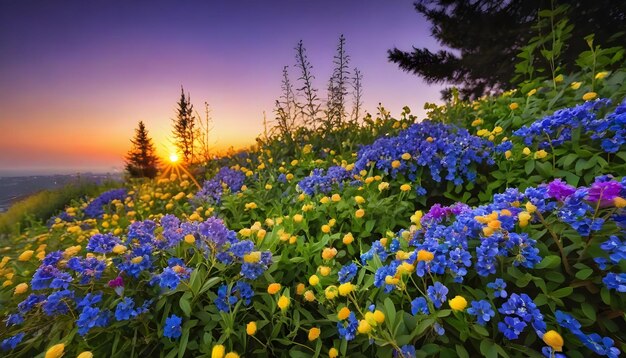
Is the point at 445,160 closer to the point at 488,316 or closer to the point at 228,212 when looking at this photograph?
the point at 488,316

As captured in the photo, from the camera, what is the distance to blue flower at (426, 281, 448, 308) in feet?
4.03

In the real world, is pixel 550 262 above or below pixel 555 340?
above

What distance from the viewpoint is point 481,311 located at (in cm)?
121

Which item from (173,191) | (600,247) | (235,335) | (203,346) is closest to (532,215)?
(600,247)

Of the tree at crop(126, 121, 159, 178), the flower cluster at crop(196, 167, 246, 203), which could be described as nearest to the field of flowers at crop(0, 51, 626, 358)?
the flower cluster at crop(196, 167, 246, 203)

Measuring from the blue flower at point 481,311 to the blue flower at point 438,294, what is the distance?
0.10m

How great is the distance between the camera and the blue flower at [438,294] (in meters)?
1.23

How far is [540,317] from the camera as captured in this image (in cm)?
116

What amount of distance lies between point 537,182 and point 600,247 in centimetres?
104

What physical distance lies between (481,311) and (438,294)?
0.16 meters

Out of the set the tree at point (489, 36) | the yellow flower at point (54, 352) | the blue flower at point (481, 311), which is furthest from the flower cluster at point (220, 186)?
the tree at point (489, 36)

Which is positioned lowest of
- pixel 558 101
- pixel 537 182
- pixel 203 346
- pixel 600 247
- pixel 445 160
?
pixel 203 346

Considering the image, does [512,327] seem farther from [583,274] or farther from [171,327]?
[171,327]

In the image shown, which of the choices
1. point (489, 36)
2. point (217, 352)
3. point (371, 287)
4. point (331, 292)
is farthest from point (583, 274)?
point (489, 36)
